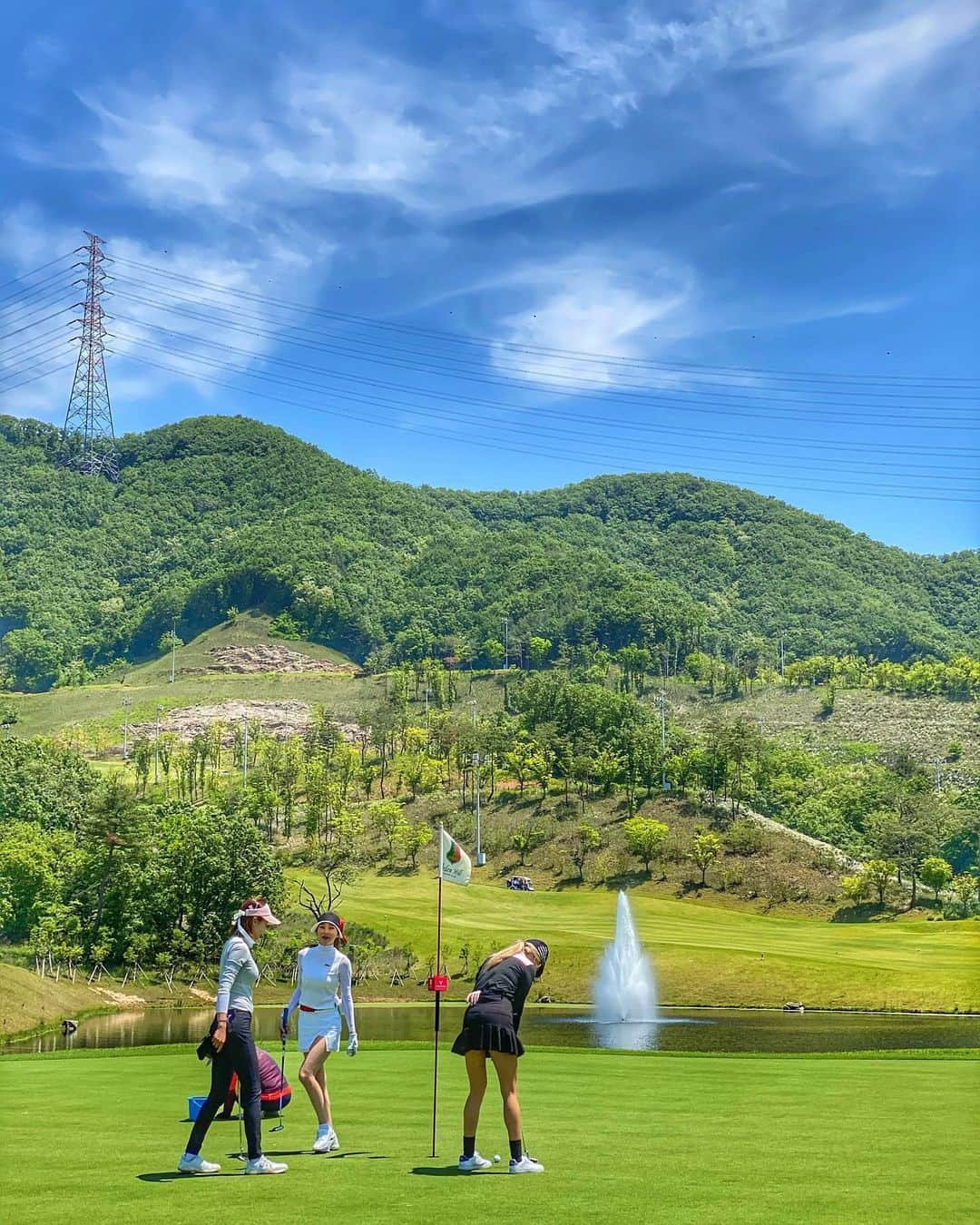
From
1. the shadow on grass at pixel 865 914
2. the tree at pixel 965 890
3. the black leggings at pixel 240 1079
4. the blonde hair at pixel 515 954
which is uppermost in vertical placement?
the blonde hair at pixel 515 954

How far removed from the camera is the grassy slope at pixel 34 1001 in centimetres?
4172

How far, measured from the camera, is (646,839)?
9888 cm

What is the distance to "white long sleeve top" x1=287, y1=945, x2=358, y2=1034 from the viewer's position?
11844 mm

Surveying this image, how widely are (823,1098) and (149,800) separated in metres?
77.4

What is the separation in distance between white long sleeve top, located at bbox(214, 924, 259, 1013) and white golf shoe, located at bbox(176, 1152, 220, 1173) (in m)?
1.17

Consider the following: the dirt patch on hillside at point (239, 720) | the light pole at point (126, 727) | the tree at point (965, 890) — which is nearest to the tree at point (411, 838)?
the tree at point (965, 890)

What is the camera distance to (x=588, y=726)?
420 feet

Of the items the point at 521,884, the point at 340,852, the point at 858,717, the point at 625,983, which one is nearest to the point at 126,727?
the point at 521,884

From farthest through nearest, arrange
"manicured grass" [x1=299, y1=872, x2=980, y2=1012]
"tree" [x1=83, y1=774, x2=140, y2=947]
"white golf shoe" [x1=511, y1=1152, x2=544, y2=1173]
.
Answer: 1. "tree" [x1=83, y1=774, x2=140, y2=947]
2. "manicured grass" [x1=299, y1=872, x2=980, y2=1012]
3. "white golf shoe" [x1=511, y1=1152, x2=544, y2=1173]

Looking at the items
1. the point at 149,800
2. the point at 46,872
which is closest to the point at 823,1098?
the point at 46,872

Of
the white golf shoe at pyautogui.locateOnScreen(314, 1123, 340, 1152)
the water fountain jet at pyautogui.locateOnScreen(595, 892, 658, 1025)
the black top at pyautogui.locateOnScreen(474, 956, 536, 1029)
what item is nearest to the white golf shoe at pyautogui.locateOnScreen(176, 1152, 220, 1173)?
the white golf shoe at pyautogui.locateOnScreen(314, 1123, 340, 1152)

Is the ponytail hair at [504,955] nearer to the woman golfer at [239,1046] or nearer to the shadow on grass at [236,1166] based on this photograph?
the woman golfer at [239,1046]

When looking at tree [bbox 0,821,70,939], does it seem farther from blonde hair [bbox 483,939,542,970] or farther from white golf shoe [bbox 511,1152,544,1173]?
white golf shoe [bbox 511,1152,544,1173]

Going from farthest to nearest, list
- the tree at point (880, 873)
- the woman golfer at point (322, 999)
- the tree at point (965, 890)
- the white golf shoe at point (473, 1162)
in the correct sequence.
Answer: the tree at point (880, 873) → the tree at point (965, 890) → the woman golfer at point (322, 999) → the white golf shoe at point (473, 1162)
